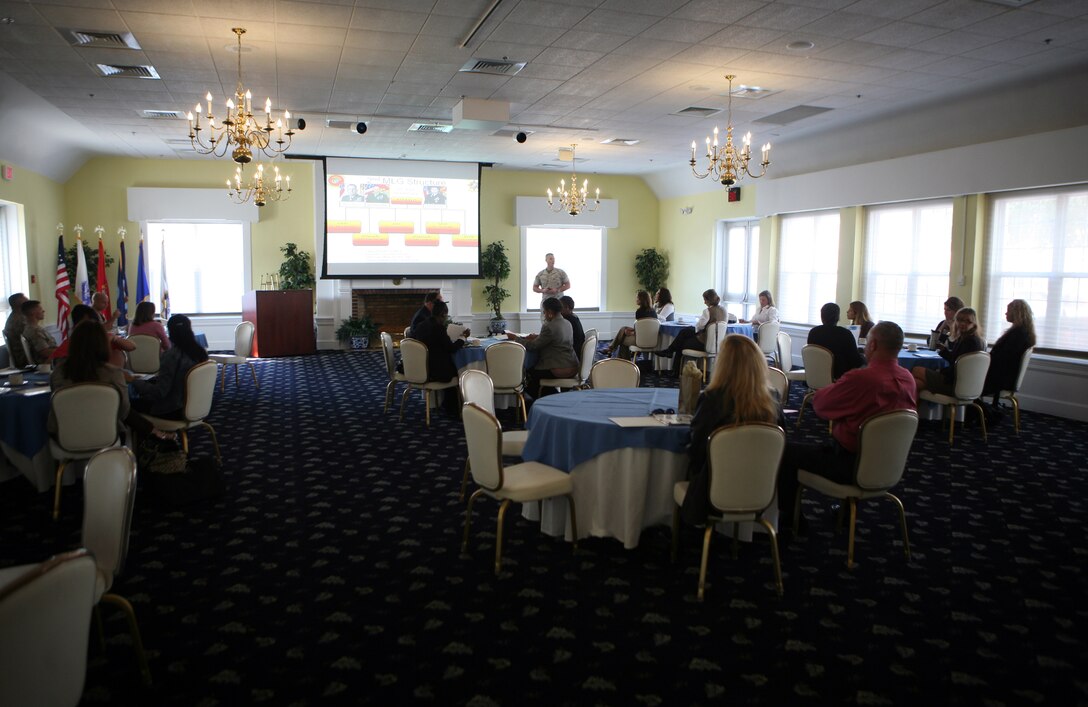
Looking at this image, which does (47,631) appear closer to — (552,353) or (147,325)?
(552,353)

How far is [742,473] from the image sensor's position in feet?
12.1

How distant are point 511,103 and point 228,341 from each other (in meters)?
8.27

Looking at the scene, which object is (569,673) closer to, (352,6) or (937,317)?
(352,6)

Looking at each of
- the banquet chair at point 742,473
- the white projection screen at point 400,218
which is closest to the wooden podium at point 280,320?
the white projection screen at point 400,218

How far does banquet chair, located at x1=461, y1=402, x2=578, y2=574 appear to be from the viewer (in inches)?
156

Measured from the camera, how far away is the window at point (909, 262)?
395 inches

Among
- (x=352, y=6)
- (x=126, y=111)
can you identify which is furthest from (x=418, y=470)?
(x=126, y=111)

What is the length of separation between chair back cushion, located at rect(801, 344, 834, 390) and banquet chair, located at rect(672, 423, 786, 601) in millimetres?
4001

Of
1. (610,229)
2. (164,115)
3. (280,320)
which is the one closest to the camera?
(164,115)

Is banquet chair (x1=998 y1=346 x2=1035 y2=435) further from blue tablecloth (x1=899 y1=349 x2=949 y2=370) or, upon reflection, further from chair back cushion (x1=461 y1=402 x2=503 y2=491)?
chair back cushion (x1=461 y1=402 x2=503 y2=491)

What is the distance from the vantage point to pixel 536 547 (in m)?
4.44

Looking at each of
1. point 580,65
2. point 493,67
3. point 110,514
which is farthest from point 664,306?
point 110,514

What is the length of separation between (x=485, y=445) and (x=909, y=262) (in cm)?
871

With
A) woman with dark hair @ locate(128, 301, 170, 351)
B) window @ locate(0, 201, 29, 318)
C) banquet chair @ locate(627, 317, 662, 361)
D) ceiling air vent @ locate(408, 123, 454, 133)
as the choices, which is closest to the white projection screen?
ceiling air vent @ locate(408, 123, 454, 133)
